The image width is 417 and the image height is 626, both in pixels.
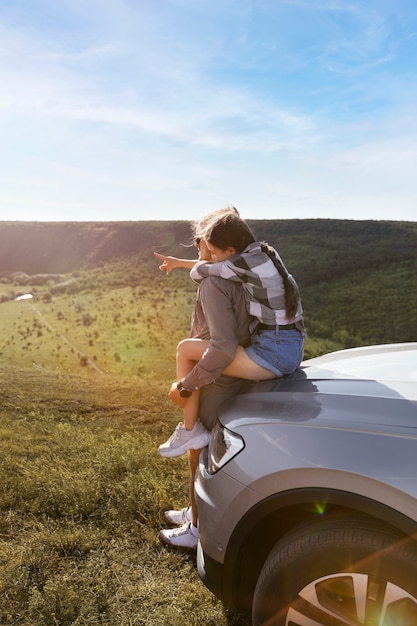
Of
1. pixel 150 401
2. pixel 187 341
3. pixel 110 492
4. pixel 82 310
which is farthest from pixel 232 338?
pixel 82 310

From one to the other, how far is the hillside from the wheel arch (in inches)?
302

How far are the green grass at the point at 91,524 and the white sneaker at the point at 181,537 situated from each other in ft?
0.17

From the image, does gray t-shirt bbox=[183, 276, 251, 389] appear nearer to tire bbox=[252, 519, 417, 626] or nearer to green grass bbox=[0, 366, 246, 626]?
tire bbox=[252, 519, 417, 626]

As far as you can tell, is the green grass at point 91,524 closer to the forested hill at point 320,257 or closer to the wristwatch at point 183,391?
the wristwatch at point 183,391

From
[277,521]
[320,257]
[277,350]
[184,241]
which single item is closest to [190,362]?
[277,350]

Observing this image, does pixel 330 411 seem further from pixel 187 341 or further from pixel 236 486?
pixel 187 341

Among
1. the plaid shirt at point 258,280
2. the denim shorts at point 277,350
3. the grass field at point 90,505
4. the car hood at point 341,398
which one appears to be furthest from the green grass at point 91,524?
the plaid shirt at point 258,280

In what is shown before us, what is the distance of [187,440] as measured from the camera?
2889mm

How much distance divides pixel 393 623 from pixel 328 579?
0.79 feet

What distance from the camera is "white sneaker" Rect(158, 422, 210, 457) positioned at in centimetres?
284

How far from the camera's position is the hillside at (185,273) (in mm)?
28484

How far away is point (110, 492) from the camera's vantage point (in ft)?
12.9

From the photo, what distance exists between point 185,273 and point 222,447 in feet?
124

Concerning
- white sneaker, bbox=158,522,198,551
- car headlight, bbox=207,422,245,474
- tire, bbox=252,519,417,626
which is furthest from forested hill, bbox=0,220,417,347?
tire, bbox=252,519,417,626
